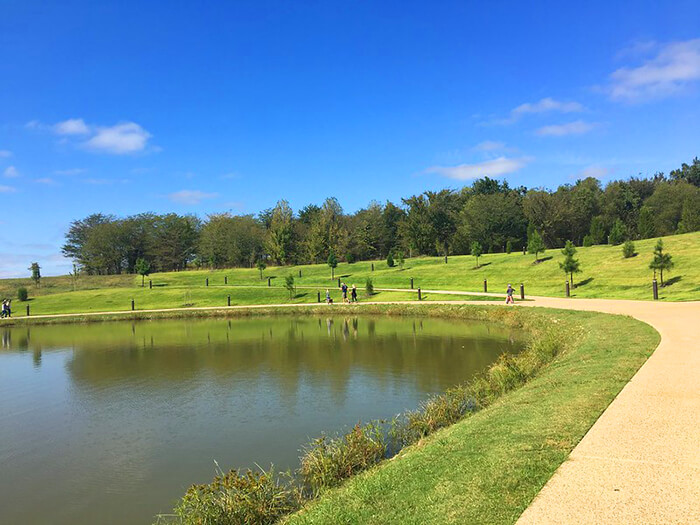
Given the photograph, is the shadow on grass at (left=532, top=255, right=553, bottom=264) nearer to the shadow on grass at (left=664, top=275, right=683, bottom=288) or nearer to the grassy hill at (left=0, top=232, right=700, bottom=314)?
the grassy hill at (left=0, top=232, right=700, bottom=314)

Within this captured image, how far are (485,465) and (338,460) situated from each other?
8.28ft

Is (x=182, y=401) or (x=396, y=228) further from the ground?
(x=396, y=228)

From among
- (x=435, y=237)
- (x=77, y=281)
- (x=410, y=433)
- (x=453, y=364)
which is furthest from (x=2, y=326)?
(x=435, y=237)

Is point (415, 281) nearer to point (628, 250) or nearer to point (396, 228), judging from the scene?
point (628, 250)

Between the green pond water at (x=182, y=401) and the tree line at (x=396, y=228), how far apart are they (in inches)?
1639

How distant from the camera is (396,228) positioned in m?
85.6

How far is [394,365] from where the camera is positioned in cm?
1603

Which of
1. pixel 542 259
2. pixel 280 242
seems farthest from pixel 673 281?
pixel 280 242

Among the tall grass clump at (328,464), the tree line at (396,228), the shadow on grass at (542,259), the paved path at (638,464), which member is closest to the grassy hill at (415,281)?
the shadow on grass at (542,259)

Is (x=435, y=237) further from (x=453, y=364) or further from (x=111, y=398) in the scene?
(x=111, y=398)

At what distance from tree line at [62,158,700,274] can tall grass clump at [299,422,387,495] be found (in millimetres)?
56695

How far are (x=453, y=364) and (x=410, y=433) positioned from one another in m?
7.22

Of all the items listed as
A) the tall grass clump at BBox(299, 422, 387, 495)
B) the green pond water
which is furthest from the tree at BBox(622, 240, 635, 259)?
the tall grass clump at BBox(299, 422, 387, 495)

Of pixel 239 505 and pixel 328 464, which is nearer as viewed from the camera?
pixel 239 505
